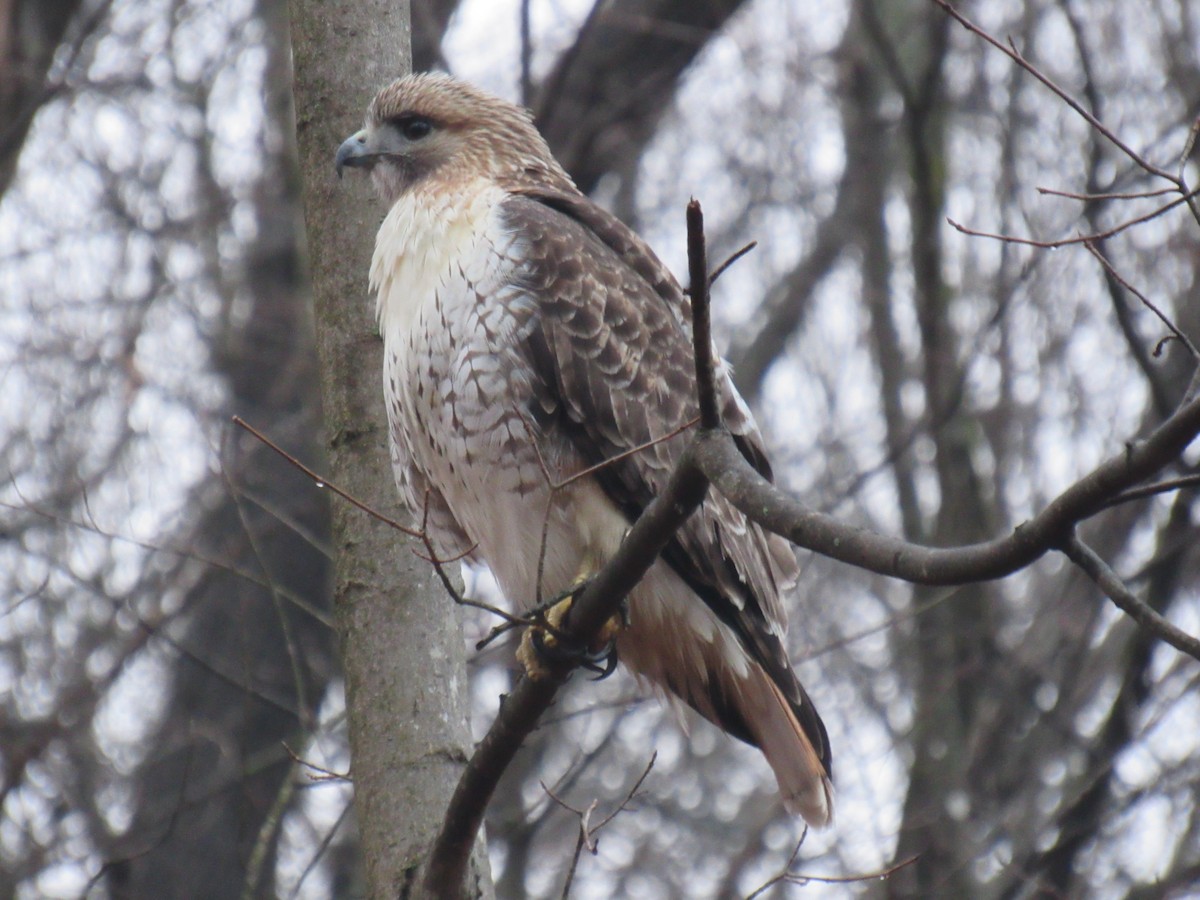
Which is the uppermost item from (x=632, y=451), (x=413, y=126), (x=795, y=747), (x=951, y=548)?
(x=413, y=126)

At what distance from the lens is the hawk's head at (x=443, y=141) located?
179 inches

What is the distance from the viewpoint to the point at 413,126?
476cm

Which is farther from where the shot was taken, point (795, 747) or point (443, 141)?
point (443, 141)

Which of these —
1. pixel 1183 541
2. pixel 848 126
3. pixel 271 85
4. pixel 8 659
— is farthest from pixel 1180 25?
pixel 8 659

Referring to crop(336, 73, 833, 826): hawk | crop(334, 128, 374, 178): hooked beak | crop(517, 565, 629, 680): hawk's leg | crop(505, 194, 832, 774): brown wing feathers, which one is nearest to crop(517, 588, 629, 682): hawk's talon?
crop(517, 565, 629, 680): hawk's leg

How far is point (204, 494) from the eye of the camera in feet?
27.6

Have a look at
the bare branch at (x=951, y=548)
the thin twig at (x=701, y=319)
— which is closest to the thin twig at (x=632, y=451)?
the thin twig at (x=701, y=319)

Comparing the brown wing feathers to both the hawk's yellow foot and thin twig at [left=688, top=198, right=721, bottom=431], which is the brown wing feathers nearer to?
the hawk's yellow foot

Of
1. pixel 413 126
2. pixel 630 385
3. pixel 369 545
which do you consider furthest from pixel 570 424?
pixel 413 126

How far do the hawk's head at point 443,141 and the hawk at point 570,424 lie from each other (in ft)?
0.10

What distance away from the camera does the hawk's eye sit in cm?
469

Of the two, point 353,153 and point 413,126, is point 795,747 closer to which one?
point 353,153

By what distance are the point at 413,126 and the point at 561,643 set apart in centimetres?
212

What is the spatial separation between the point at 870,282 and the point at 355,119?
5.11 metres
